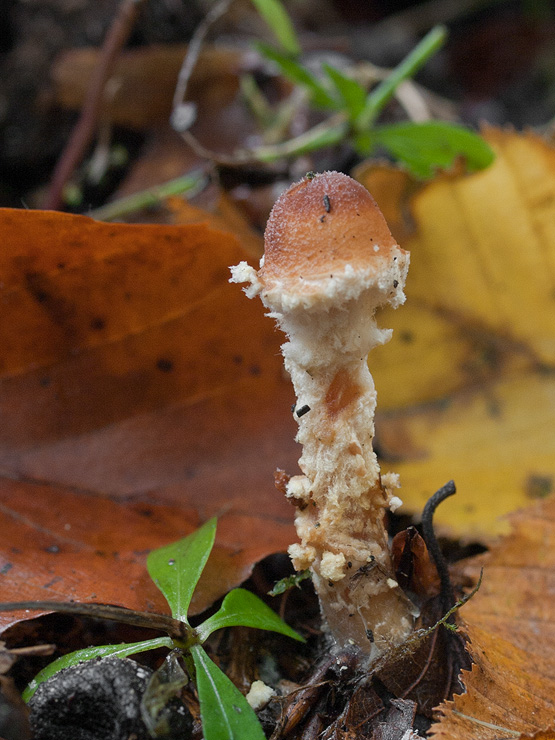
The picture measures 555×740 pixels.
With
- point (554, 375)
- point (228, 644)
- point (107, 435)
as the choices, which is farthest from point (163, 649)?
point (554, 375)

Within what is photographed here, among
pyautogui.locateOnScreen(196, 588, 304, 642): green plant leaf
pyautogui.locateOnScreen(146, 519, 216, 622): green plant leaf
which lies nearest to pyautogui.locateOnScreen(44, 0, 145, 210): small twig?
pyautogui.locateOnScreen(146, 519, 216, 622): green plant leaf

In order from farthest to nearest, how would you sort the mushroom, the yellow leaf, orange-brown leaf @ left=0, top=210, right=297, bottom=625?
the yellow leaf
orange-brown leaf @ left=0, top=210, right=297, bottom=625
the mushroom

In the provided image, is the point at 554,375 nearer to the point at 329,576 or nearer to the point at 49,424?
the point at 329,576

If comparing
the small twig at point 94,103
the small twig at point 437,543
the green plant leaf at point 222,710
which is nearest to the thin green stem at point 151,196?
the small twig at point 94,103

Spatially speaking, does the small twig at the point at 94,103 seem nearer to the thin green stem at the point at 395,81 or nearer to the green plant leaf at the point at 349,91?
the green plant leaf at the point at 349,91

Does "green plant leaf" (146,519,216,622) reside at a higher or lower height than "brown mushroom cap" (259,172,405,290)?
lower

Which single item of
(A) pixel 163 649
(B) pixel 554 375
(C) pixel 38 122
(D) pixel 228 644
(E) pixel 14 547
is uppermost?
(C) pixel 38 122

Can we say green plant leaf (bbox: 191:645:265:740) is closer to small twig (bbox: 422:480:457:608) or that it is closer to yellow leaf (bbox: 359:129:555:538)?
small twig (bbox: 422:480:457:608)
